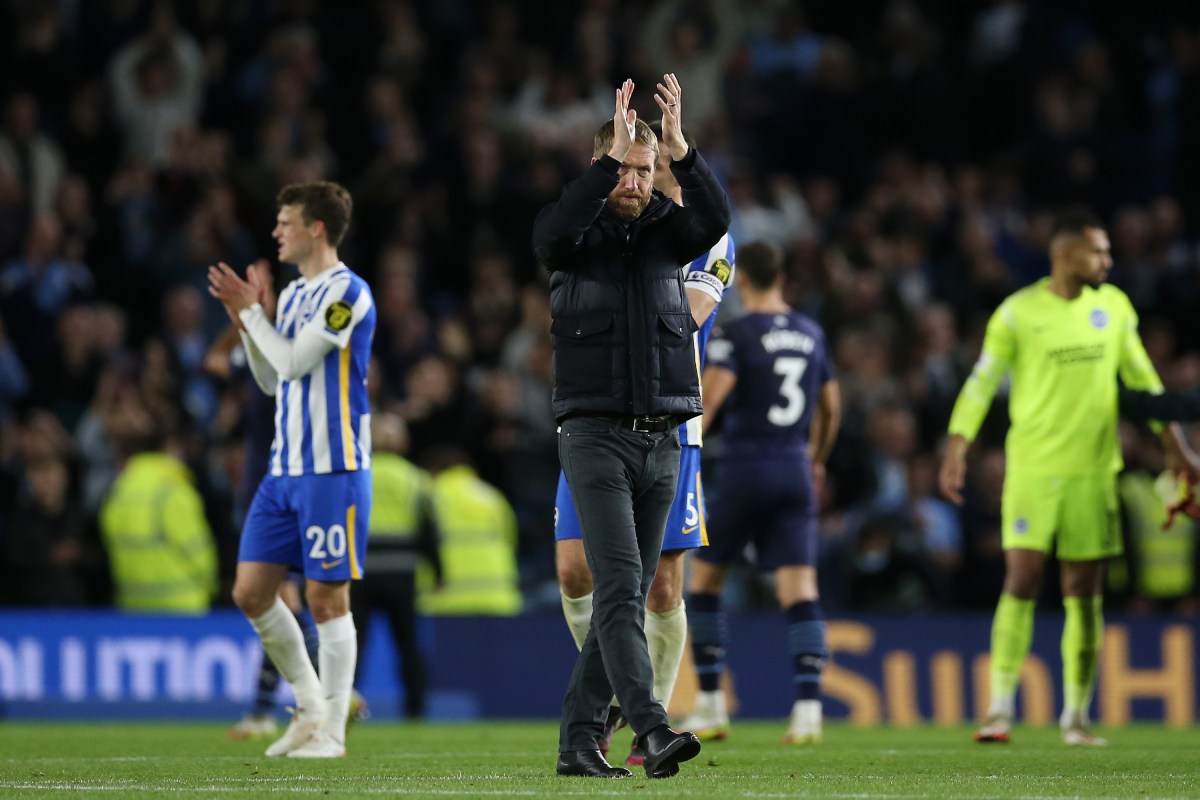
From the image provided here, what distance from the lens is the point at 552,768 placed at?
25.5 feet

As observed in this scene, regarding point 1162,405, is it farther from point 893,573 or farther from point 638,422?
point 893,573

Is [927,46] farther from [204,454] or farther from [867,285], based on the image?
[204,454]

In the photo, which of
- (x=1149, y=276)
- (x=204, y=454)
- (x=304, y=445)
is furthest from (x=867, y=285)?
(x=304, y=445)

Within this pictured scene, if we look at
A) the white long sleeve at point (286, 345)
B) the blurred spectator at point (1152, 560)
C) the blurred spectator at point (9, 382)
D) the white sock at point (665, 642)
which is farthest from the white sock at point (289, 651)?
the blurred spectator at point (1152, 560)

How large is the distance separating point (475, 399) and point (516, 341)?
2.65 ft

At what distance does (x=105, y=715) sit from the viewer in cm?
1412

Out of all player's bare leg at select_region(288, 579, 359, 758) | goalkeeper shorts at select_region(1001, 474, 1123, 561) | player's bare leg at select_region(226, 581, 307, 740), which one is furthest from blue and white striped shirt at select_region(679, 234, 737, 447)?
player's bare leg at select_region(226, 581, 307, 740)

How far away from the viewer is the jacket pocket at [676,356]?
6.97 meters

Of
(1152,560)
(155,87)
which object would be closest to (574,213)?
(1152,560)

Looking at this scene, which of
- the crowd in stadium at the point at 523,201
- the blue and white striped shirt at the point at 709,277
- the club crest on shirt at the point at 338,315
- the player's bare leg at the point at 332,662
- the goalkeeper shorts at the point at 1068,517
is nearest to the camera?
the blue and white striped shirt at the point at 709,277

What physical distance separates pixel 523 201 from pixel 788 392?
26.4ft

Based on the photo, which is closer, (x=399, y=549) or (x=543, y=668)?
(x=399, y=549)

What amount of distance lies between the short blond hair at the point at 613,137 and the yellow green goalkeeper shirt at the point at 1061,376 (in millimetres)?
3928

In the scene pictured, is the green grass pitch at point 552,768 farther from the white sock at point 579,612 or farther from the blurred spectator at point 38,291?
the blurred spectator at point 38,291
